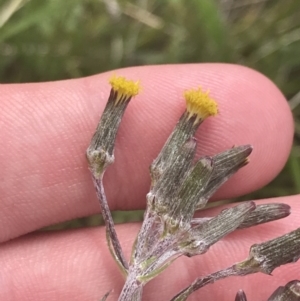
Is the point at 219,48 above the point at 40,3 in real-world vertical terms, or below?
below

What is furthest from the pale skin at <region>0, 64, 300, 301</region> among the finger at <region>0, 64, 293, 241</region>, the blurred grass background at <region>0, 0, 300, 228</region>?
Answer: the blurred grass background at <region>0, 0, 300, 228</region>

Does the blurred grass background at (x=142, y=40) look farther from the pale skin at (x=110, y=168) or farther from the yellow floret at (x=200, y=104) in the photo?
the yellow floret at (x=200, y=104)

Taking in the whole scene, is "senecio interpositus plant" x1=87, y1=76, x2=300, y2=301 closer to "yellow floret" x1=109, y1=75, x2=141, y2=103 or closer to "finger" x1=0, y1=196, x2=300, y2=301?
"yellow floret" x1=109, y1=75, x2=141, y2=103

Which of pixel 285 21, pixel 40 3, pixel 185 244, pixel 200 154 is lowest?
pixel 185 244

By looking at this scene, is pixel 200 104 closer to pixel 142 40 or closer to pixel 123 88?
pixel 123 88

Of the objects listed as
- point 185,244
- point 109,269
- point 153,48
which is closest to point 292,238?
point 185,244

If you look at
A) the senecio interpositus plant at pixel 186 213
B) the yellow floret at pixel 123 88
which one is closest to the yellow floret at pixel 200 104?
the senecio interpositus plant at pixel 186 213

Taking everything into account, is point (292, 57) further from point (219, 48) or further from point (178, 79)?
point (178, 79)
